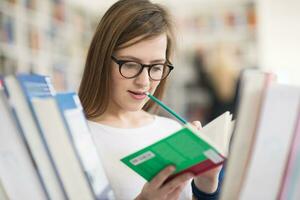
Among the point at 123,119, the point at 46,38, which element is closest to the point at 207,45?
the point at 46,38

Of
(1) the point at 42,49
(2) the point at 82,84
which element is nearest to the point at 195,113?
(1) the point at 42,49

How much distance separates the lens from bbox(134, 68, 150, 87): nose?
780 millimetres

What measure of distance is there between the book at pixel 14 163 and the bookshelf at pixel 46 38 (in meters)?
2.36

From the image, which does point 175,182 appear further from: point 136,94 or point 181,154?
point 136,94

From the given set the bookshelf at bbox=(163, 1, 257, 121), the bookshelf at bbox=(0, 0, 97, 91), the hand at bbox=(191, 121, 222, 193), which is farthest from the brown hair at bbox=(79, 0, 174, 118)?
the bookshelf at bbox=(163, 1, 257, 121)

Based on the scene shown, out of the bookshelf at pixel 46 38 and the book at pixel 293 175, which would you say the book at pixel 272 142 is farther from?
the bookshelf at pixel 46 38

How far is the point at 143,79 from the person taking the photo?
78cm

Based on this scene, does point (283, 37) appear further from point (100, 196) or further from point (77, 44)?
point (100, 196)

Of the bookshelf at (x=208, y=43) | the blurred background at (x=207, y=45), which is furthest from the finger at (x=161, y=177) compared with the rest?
the bookshelf at (x=208, y=43)

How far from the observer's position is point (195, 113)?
4.25m

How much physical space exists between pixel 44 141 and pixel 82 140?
0.17 feet

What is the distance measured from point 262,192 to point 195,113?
3.83m

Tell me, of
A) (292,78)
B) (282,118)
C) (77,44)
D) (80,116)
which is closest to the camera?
(282,118)

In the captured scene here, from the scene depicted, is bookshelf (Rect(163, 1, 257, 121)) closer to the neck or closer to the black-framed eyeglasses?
the neck
